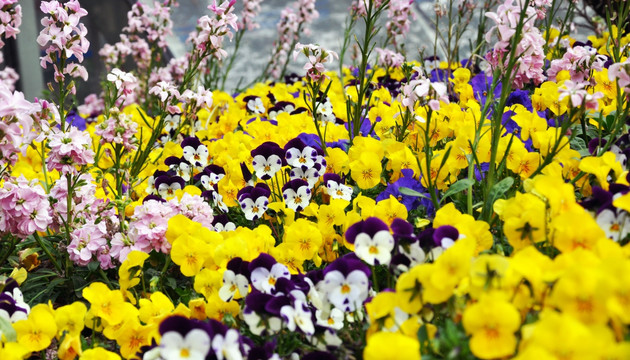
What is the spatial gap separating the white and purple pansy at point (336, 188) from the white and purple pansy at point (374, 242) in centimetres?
53

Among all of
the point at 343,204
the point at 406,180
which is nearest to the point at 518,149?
the point at 406,180

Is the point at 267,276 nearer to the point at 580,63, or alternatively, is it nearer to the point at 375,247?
the point at 375,247

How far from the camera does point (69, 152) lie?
1.76 metres

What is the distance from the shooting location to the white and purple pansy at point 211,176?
2.17 meters

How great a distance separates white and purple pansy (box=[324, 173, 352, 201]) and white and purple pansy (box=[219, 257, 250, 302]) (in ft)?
1.78

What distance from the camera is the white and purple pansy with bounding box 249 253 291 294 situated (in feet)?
4.46

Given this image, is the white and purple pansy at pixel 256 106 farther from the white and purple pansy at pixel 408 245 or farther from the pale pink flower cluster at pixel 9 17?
the white and purple pansy at pixel 408 245

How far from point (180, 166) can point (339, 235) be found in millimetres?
797

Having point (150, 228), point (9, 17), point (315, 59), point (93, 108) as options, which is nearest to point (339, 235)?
point (150, 228)

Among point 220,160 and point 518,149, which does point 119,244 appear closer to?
point 220,160

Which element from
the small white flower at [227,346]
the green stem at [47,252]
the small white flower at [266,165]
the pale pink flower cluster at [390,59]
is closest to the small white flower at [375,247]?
the small white flower at [227,346]

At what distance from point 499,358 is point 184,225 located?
0.91 m

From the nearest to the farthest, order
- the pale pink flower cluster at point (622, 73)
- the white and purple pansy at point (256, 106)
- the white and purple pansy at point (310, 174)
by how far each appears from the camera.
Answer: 1. the pale pink flower cluster at point (622, 73)
2. the white and purple pansy at point (310, 174)
3. the white and purple pansy at point (256, 106)

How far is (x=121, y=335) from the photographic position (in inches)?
57.2
